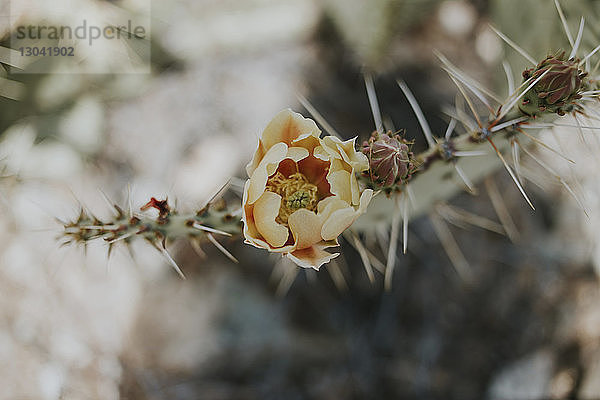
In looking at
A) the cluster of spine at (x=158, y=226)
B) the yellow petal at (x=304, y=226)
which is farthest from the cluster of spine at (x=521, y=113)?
the cluster of spine at (x=158, y=226)

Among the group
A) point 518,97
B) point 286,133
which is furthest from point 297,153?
point 518,97

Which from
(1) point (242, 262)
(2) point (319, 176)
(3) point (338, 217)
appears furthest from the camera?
(1) point (242, 262)

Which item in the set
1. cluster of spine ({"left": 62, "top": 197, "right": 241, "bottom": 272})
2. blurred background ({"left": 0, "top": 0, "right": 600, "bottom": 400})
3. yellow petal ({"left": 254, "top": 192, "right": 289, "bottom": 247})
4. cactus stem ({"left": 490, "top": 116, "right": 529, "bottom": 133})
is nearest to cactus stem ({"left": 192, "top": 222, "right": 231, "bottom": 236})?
cluster of spine ({"left": 62, "top": 197, "right": 241, "bottom": 272})

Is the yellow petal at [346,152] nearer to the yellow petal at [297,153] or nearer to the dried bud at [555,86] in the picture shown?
the yellow petal at [297,153]

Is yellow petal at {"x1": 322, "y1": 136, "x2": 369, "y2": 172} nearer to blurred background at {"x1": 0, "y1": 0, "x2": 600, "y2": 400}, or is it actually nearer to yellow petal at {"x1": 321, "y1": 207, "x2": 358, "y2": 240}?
yellow petal at {"x1": 321, "y1": 207, "x2": 358, "y2": 240}

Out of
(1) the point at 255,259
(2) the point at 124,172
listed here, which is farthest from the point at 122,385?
(2) the point at 124,172

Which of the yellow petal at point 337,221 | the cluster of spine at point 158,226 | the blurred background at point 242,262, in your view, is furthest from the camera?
the blurred background at point 242,262

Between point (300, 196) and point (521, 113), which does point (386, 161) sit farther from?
point (521, 113)
